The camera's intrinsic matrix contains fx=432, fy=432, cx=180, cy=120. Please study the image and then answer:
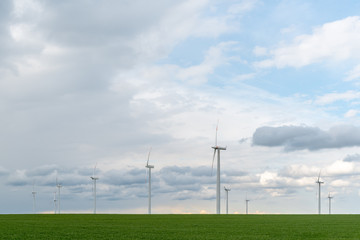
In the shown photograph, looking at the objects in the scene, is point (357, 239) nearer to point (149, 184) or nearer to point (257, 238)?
point (257, 238)

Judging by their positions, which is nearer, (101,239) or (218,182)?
(101,239)

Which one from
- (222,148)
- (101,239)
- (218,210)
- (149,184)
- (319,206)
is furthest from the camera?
(319,206)

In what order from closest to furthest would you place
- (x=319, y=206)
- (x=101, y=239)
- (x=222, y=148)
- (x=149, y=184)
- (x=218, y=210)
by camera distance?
1. (x=101, y=239)
2. (x=218, y=210)
3. (x=222, y=148)
4. (x=149, y=184)
5. (x=319, y=206)

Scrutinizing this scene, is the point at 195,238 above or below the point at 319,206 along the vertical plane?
above

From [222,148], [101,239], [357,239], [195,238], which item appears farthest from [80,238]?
[222,148]

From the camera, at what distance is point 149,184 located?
384 feet

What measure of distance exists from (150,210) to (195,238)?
86.7 meters

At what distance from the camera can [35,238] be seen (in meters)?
23.5

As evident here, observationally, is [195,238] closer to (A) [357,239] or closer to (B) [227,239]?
(B) [227,239]

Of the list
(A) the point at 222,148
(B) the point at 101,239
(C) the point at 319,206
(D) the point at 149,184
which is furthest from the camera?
(C) the point at 319,206

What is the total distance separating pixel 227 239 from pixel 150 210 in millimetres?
87399

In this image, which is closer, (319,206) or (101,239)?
(101,239)

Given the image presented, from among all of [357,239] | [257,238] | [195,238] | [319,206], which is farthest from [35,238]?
[319,206]

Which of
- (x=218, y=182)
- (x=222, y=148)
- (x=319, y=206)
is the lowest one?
→ (x=319, y=206)
